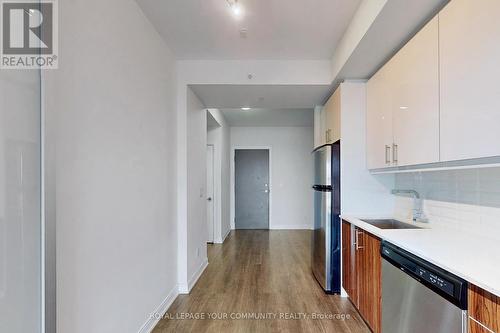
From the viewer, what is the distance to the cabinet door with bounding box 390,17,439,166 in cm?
187

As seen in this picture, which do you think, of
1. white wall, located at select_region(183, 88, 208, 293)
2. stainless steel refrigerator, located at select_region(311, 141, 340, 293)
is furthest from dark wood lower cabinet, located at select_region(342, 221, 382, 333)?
white wall, located at select_region(183, 88, 208, 293)

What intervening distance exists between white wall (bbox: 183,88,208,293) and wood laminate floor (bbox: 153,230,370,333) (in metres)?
0.20

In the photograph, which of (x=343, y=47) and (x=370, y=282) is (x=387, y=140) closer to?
(x=343, y=47)

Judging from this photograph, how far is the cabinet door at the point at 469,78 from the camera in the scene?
139 centimetres

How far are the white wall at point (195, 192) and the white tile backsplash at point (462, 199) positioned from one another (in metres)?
2.40

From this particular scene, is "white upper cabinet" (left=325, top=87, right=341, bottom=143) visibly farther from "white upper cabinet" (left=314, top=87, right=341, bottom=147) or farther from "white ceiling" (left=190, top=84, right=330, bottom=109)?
"white ceiling" (left=190, top=84, right=330, bottom=109)

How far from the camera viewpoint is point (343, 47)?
275cm

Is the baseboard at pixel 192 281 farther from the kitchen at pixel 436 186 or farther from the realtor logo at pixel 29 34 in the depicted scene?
the realtor logo at pixel 29 34

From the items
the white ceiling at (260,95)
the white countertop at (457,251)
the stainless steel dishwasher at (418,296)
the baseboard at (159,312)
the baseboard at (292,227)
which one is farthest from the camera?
the baseboard at (292,227)

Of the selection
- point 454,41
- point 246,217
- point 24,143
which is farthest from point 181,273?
point 246,217

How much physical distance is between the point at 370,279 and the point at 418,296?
0.72 meters

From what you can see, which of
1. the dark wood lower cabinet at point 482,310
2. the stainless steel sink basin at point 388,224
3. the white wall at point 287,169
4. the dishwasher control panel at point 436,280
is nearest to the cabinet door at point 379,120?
the stainless steel sink basin at point 388,224

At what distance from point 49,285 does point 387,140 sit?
256cm

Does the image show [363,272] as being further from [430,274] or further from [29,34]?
[29,34]
